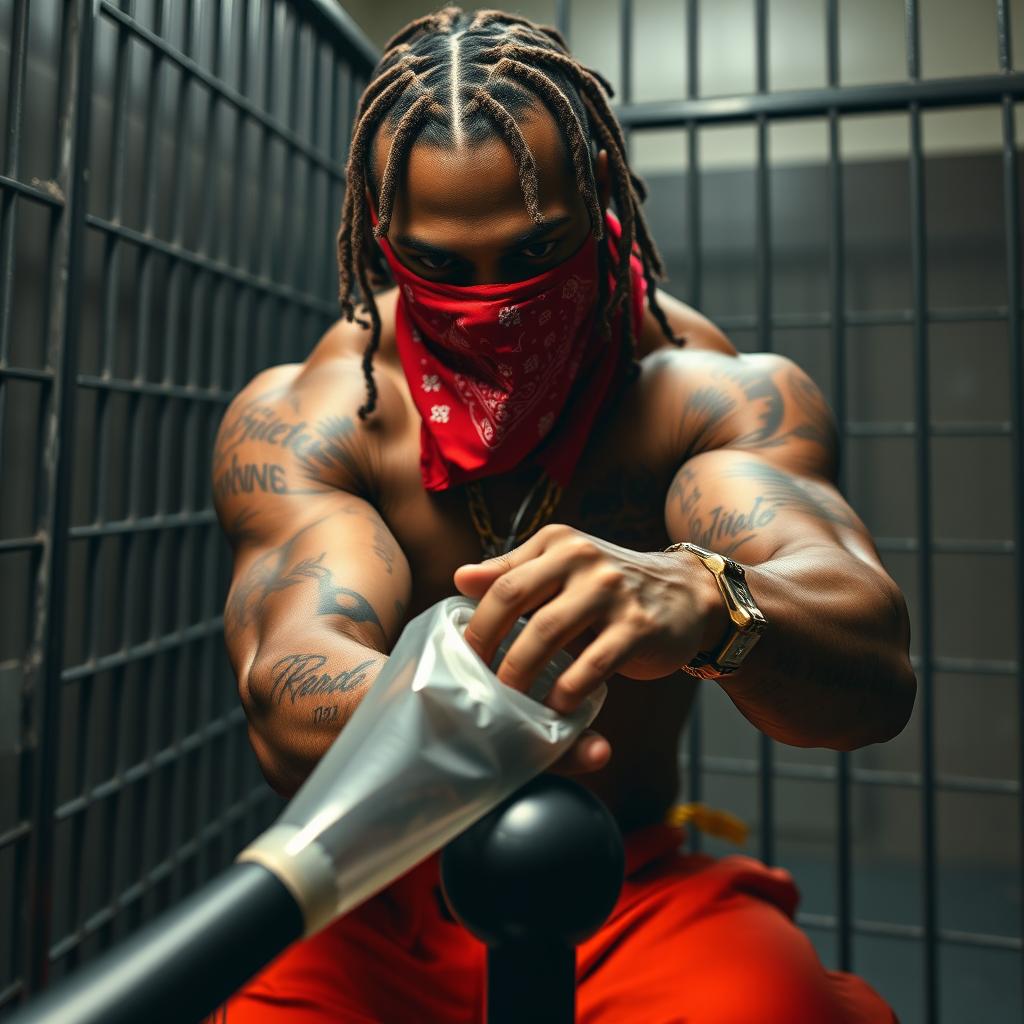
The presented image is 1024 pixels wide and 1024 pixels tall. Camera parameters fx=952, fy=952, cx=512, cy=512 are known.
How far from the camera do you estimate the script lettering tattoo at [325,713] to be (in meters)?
0.65

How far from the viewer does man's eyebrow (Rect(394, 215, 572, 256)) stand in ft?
2.66

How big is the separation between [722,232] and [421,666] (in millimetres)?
2530

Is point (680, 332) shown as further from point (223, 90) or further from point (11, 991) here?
point (11, 991)

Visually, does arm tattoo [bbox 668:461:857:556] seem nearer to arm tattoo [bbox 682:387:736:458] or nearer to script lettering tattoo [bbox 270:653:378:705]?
arm tattoo [bbox 682:387:736:458]

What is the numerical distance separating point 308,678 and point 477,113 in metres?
0.50

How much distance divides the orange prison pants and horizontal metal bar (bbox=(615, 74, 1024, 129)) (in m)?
1.19

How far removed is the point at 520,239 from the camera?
0.81 metres

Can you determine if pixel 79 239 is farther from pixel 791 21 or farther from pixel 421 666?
pixel 791 21

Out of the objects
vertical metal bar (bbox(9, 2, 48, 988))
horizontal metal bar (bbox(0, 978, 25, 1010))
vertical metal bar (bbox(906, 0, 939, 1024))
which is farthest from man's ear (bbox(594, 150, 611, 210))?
horizontal metal bar (bbox(0, 978, 25, 1010))

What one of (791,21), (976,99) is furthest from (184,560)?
(791,21)

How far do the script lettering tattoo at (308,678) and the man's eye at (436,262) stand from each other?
0.36 m

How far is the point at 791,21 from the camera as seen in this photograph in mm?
2656

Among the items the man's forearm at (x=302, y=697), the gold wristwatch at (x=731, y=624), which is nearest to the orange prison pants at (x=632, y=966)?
the man's forearm at (x=302, y=697)

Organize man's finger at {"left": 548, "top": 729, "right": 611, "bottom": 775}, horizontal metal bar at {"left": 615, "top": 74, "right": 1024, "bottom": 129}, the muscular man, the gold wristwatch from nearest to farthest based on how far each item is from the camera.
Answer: man's finger at {"left": 548, "top": 729, "right": 611, "bottom": 775} → the gold wristwatch → the muscular man → horizontal metal bar at {"left": 615, "top": 74, "right": 1024, "bottom": 129}
